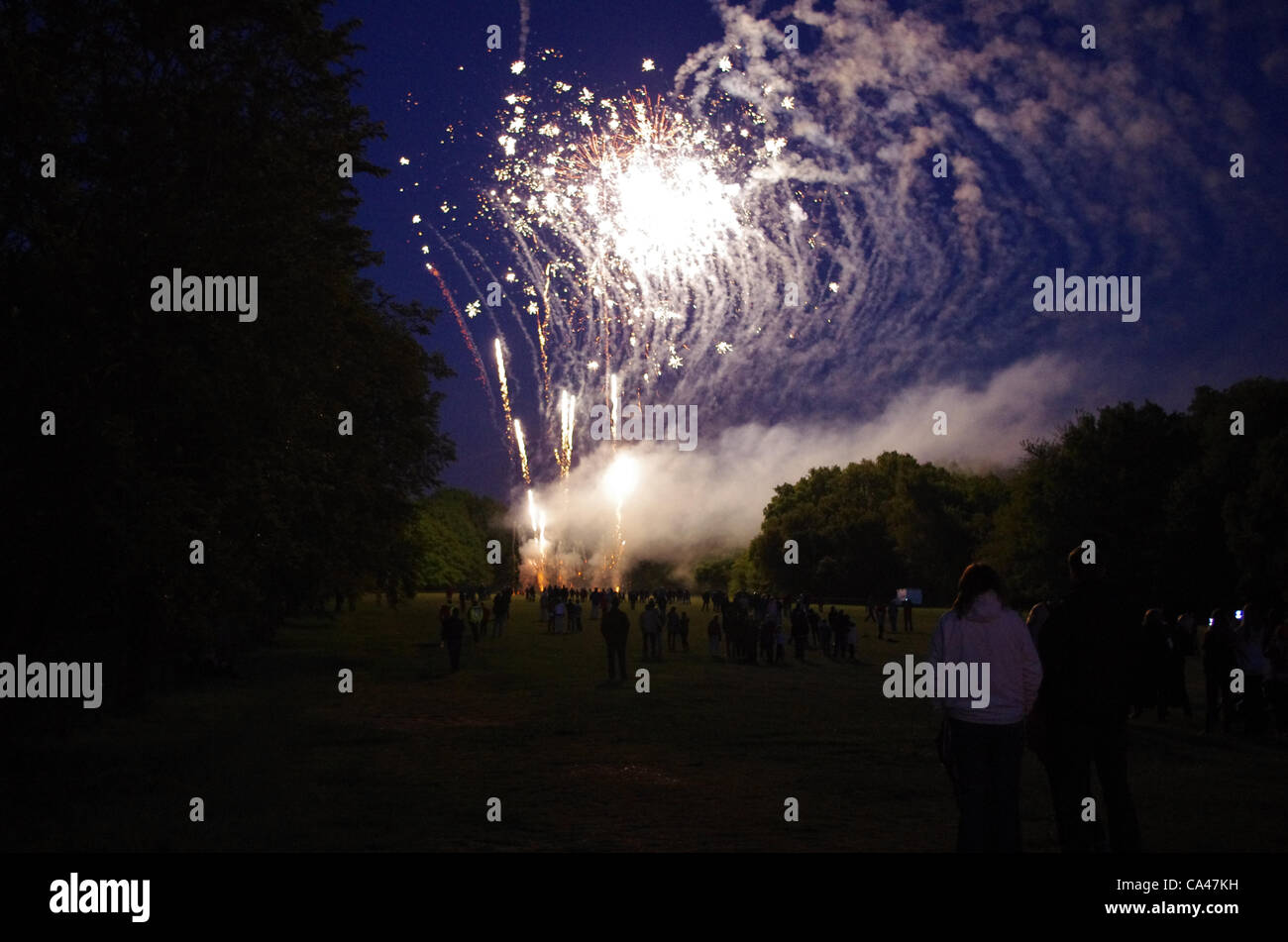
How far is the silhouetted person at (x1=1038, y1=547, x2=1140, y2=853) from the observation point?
8.08m

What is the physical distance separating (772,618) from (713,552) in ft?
534

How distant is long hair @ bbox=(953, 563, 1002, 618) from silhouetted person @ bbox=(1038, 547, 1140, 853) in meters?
0.91

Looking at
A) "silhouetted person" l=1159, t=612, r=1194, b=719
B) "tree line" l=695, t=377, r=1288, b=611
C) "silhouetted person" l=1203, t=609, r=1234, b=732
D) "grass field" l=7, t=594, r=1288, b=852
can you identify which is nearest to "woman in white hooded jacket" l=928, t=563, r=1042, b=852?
"grass field" l=7, t=594, r=1288, b=852

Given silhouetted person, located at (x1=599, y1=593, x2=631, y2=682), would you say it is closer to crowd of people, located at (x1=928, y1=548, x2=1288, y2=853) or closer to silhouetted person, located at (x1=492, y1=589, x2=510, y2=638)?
crowd of people, located at (x1=928, y1=548, x2=1288, y2=853)

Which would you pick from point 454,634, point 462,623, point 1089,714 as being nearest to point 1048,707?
point 1089,714

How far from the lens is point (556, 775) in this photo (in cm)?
1384

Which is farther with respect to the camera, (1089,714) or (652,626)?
(652,626)

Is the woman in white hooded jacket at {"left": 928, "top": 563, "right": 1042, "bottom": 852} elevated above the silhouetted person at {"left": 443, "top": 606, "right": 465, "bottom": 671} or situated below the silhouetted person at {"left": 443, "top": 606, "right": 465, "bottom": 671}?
above

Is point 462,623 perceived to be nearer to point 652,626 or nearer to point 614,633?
point 614,633

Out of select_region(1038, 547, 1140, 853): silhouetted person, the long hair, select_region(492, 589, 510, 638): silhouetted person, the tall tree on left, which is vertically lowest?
select_region(492, 589, 510, 638): silhouetted person

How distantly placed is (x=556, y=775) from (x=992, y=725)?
298 inches

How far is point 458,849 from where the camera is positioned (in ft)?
31.2

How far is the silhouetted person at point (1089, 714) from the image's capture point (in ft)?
26.5

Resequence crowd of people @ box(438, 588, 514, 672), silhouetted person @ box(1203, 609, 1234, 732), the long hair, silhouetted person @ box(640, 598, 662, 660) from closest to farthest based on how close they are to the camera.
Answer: the long hair, silhouetted person @ box(1203, 609, 1234, 732), crowd of people @ box(438, 588, 514, 672), silhouetted person @ box(640, 598, 662, 660)
